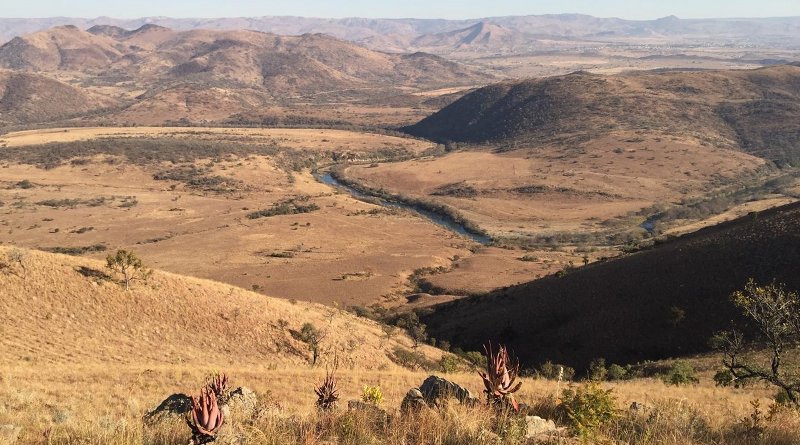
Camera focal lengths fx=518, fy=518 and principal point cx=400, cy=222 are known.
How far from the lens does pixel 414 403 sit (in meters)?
8.44

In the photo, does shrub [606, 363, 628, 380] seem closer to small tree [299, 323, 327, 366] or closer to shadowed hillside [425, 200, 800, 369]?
shadowed hillside [425, 200, 800, 369]

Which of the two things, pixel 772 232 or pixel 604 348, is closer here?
pixel 604 348

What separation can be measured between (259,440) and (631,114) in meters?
150

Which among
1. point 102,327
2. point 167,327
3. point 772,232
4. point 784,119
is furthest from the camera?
point 784,119

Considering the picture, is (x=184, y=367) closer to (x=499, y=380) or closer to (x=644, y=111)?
(x=499, y=380)

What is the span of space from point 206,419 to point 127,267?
2346cm

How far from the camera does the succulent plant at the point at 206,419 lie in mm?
5625

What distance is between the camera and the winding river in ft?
255

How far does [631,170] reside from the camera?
10419cm

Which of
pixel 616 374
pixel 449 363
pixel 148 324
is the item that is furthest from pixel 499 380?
pixel 148 324

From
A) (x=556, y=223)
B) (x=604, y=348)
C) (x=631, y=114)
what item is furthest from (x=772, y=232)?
(x=631, y=114)

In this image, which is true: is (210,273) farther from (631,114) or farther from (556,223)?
(631,114)

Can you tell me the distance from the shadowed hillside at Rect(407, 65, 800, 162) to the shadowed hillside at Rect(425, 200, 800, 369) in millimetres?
98079

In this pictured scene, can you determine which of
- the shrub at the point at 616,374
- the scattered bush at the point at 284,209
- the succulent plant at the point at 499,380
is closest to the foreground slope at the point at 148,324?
the shrub at the point at 616,374
